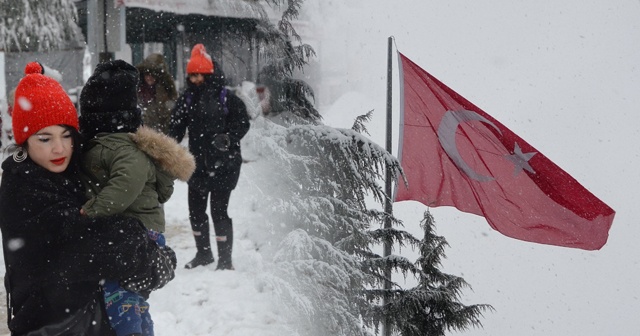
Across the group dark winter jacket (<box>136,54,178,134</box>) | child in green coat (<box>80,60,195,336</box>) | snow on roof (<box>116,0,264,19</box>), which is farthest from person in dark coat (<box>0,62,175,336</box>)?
snow on roof (<box>116,0,264,19</box>)

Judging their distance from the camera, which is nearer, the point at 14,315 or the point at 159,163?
the point at 14,315

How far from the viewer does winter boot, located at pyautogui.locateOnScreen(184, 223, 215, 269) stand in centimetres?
591

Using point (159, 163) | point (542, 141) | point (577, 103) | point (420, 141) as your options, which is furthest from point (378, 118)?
point (159, 163)

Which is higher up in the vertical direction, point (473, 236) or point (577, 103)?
point (577, 103)

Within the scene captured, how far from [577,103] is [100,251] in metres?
38.1

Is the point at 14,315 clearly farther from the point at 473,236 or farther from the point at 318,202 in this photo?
the point at 473,236

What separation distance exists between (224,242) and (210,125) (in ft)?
3.67

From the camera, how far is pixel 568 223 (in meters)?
5.64

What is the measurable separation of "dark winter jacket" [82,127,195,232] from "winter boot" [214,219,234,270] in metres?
2.95

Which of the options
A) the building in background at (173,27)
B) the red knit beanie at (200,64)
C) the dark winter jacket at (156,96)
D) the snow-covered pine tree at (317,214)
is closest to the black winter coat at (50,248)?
the snow-covered pine tree at (317,214)

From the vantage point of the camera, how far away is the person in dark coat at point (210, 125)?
18.0 feet

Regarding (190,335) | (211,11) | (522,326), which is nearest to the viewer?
(190,335)

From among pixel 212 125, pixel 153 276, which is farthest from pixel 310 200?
pixel 153 276

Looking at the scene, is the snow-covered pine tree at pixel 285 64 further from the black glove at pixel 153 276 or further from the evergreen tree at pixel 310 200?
the black glove at pixel 153 276
